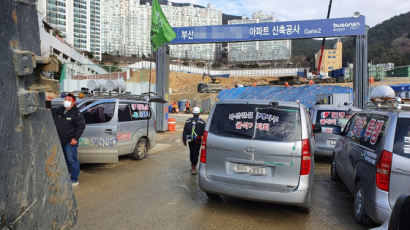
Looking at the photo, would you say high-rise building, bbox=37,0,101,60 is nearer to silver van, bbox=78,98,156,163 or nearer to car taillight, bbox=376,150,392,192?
silver van, bbox=78,98,156,163

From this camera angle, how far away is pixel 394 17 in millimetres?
154500

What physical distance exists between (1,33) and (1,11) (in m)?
0.11

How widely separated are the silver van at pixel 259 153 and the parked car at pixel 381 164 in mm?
724

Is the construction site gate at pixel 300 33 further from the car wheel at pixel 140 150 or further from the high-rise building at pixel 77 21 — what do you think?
the high-rise building at pixel 77 21

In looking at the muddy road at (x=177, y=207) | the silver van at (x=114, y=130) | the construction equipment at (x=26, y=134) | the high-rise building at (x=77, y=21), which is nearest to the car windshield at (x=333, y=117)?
the muddy road at (x=177, y=207)

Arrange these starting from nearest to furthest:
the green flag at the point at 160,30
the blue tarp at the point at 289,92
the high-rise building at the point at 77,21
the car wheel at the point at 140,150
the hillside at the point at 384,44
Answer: the car wheel at the point at 140,150
the green flag at the point at 160,30
the blue tarp at the point at 289,92
the high-rise building at the point at 77,21
the hillside at the point at 384,44

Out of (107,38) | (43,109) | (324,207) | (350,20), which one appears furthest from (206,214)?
(107,38)

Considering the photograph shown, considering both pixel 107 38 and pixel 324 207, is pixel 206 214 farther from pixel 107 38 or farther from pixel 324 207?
pixel 107 38

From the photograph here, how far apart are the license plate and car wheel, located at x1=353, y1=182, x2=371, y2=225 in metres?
1.41

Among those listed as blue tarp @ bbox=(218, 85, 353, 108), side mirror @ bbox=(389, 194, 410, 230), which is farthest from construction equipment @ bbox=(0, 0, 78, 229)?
blue tarp @ bbox=(218, 85, 353, 108)

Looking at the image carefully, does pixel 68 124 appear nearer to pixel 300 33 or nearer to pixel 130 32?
pixel 300 33

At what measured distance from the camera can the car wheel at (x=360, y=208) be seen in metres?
4.22

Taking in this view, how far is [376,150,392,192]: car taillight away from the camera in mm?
3645

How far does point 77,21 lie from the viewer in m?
78.6
